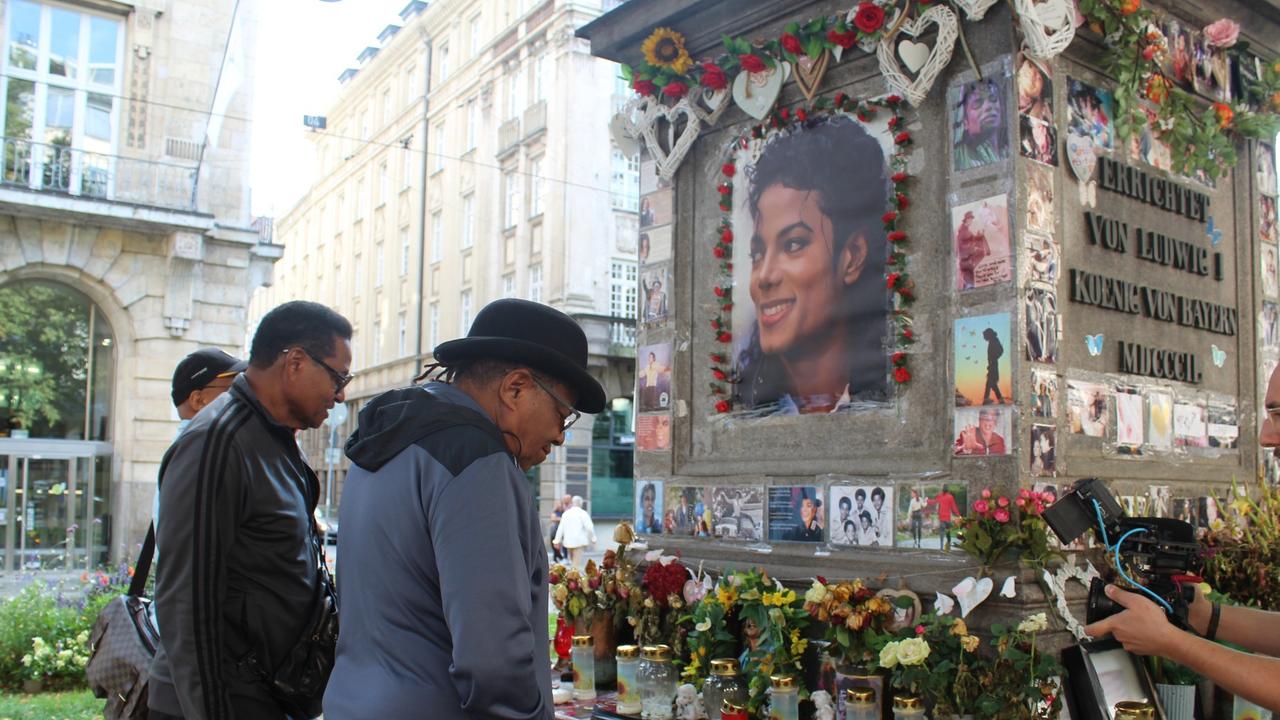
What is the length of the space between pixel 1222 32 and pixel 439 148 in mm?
34932

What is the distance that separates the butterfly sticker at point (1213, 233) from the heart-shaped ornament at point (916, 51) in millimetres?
2100

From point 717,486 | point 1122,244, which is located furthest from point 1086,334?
point 717,486

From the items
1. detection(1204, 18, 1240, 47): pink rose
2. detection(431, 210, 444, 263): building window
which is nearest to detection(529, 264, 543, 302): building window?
detection(431, 210, 444, 263): building window

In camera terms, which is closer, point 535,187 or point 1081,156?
point 1081,156

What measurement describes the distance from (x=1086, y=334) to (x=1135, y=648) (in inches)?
95.5

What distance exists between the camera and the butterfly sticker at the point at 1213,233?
6.37 m

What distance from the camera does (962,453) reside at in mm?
5164

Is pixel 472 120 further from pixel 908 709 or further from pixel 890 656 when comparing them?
pixel 908 709

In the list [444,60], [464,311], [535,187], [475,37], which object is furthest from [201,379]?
[444,60]

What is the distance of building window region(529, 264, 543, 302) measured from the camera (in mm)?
32250

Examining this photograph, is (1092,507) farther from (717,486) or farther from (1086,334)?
(717,486)

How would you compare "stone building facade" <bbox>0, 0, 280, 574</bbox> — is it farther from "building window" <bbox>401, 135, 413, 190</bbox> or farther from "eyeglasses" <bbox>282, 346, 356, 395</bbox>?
"building window" <bbox>401, 135, 413, 190</bbox>

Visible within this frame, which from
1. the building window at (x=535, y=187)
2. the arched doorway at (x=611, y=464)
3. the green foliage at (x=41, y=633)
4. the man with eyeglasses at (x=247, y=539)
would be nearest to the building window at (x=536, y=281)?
the building window at (x=535, y=187)

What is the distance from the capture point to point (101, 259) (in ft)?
61.9
